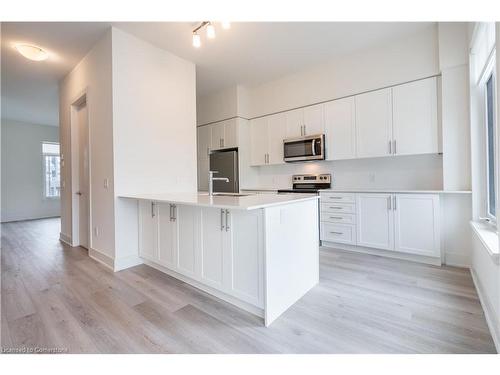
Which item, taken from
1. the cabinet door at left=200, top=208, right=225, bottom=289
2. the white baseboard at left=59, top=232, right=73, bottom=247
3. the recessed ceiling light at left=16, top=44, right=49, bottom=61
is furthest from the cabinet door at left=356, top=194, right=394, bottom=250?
the recessed ceiling light at left=16, top=44, right=49, bottom=61

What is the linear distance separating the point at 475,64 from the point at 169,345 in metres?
3.85

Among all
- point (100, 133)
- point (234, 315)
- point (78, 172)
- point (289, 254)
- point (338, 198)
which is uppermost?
point (100, 133)

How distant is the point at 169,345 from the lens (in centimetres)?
151

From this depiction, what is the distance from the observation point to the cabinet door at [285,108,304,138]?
4.21 meters

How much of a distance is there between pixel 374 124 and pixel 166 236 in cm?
318

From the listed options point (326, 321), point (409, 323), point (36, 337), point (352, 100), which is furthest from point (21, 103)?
point (409, 323)

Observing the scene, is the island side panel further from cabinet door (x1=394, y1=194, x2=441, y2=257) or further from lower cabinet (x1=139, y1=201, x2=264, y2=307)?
cabinet door (x1=394, y1=194, x2=441, y2=257)

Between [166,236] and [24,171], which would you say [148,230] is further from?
[24,171]

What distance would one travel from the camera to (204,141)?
5352mm

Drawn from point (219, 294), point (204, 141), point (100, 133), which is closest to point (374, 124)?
point (219, 294)

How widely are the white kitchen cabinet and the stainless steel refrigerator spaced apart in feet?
9.36

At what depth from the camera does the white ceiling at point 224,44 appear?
112 inches
